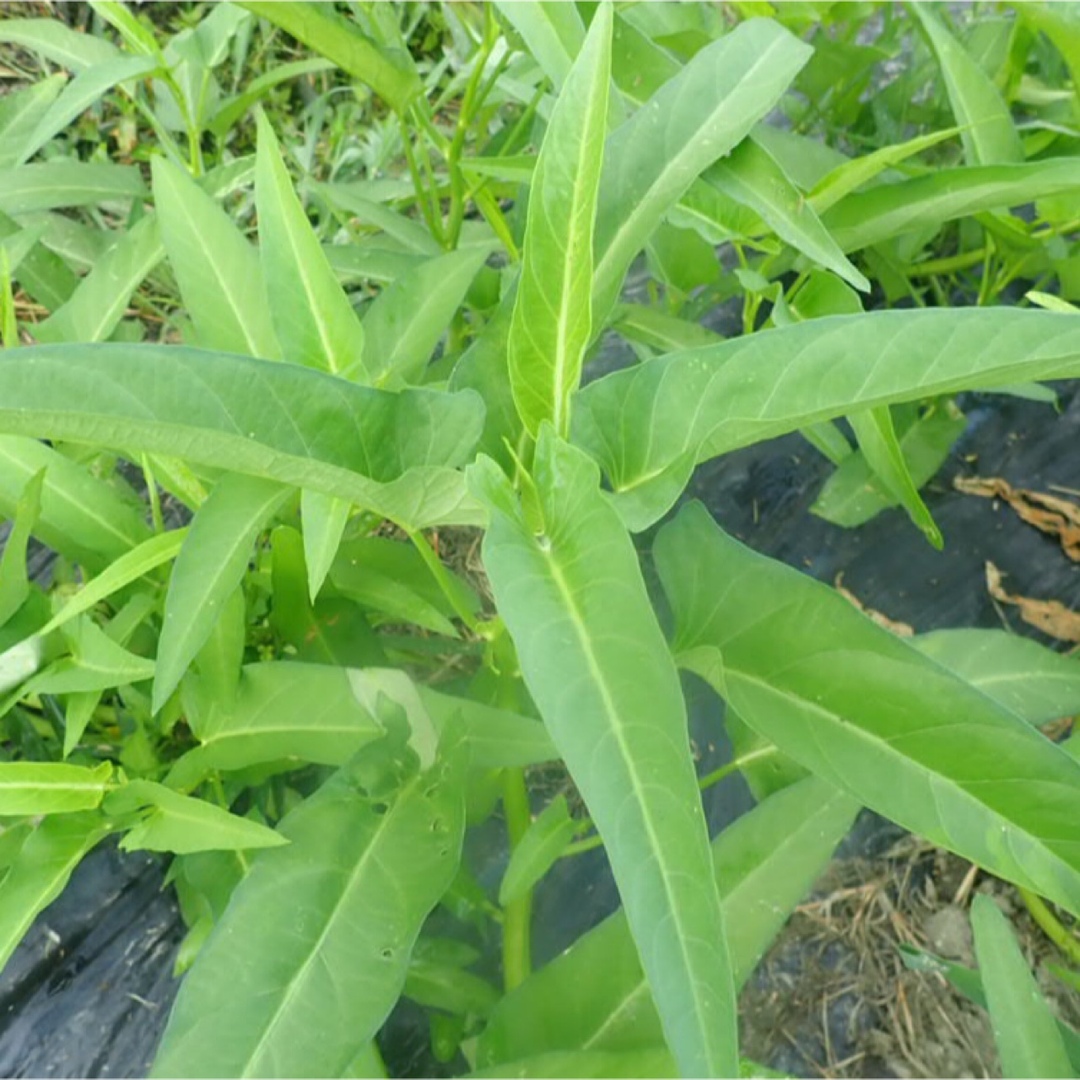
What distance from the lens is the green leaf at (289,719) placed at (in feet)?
2.53

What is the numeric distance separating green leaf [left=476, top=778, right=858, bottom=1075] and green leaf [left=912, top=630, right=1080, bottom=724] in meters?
0.17

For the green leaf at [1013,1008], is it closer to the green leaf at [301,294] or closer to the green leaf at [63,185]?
the green leaf at [301,294]

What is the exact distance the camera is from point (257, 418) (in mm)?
486

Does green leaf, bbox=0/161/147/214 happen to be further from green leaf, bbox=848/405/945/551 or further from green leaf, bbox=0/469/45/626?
green leaf, bbox=848/405/945/551

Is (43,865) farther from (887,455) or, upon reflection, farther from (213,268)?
(887,455)

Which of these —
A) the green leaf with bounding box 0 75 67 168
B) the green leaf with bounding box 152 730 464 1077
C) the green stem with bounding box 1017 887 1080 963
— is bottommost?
the green stem with bounding box 1017 887 1080 963

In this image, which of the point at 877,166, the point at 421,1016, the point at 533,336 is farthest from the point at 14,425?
the point at 421,1016

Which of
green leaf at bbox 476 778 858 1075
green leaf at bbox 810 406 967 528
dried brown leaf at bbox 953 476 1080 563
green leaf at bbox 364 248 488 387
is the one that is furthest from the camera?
dried brown leaf at bbox 953 476 1080 563

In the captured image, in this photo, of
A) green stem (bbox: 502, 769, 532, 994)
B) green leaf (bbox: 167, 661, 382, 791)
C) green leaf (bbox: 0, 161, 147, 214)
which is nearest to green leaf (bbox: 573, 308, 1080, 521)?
green leaf (bbox: 167, 661, 382, 791)

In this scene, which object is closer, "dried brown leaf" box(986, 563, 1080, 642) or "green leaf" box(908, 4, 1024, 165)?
"green leaf" box(908, 4, 1024, 165)

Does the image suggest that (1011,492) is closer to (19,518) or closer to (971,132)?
(971,132)

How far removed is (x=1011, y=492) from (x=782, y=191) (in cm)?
83

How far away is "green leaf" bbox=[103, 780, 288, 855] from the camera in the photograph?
2.26 feet

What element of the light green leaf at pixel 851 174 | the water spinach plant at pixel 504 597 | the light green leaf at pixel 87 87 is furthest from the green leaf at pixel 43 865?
the light green leaf at pixel 851 174
